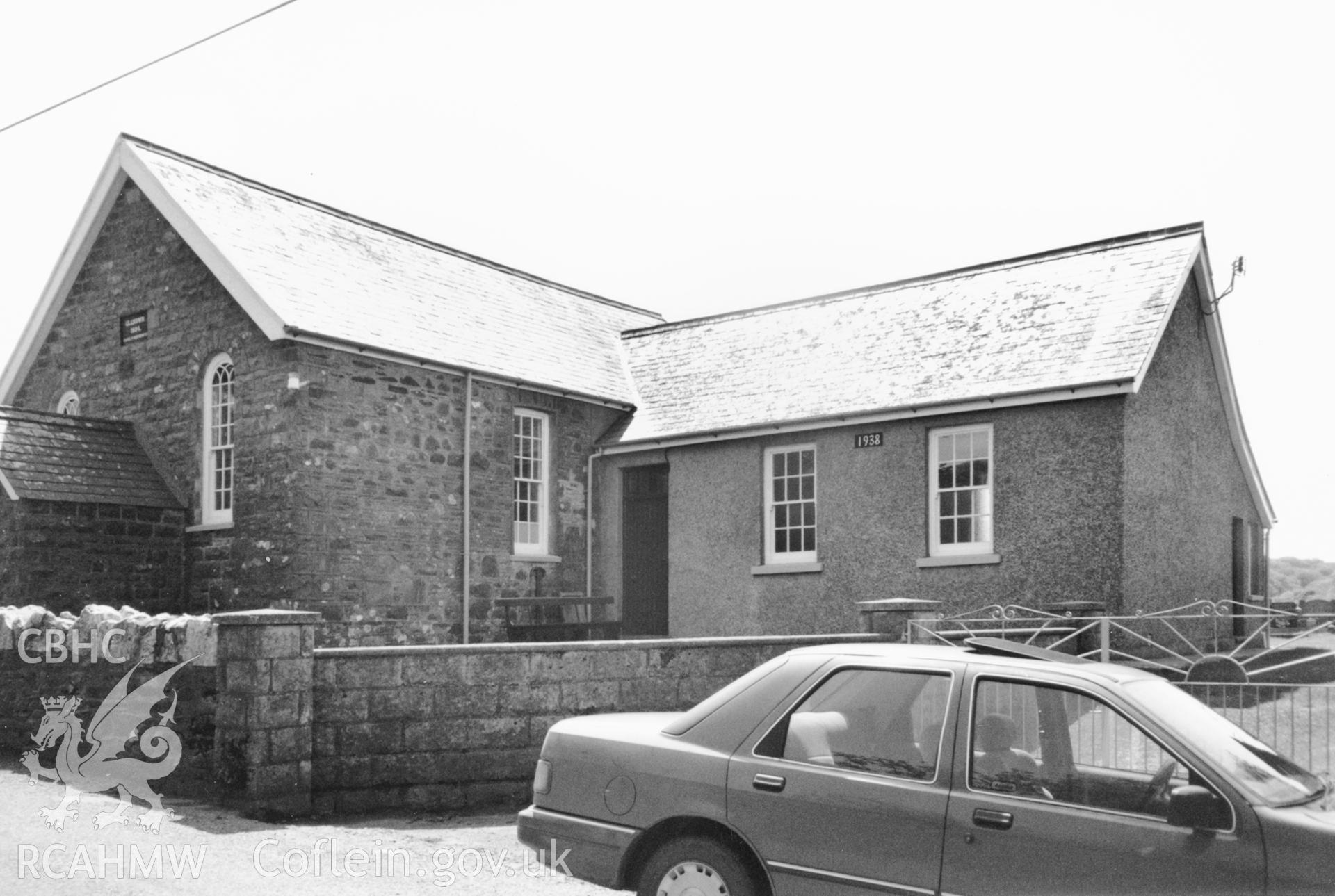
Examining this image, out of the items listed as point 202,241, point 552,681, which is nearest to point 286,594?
point 202,241

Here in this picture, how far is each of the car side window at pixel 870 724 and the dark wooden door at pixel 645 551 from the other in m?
14.5

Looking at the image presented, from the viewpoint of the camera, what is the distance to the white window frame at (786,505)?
1820 centimetres

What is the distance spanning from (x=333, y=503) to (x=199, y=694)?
6681mm

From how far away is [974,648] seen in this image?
579 centimetres

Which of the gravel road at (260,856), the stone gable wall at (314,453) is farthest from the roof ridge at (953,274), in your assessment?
the gravel road at (260,856)

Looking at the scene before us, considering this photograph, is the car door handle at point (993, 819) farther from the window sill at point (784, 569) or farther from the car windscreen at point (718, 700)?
the window sill at point (784, 569)

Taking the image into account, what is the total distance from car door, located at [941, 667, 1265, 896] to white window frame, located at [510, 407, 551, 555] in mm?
14449

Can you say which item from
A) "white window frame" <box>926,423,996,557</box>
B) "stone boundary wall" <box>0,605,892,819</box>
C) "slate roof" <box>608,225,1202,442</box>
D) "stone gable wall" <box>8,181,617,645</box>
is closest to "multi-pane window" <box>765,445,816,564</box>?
"slate roof" <box>608,225,1202,442</box>

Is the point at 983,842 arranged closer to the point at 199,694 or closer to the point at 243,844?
the point at 243,844

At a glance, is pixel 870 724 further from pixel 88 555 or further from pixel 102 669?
pixel 88 555

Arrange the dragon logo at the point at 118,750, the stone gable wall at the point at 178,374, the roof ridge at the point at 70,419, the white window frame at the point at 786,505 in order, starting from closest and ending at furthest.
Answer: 1. the dragon logo at the point at 118,750
2. the stone gable wall at the point at 178,374
3. the roof ridge at the point at 70,419
4. the white window frame at the point at 786,505

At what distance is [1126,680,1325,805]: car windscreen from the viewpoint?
4.91m

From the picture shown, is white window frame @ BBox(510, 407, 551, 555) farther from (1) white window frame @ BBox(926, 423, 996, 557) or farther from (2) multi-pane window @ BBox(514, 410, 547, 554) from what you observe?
(1) white window frame @ BBox(926, 423, 996, 557)

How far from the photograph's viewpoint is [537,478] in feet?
64.8
